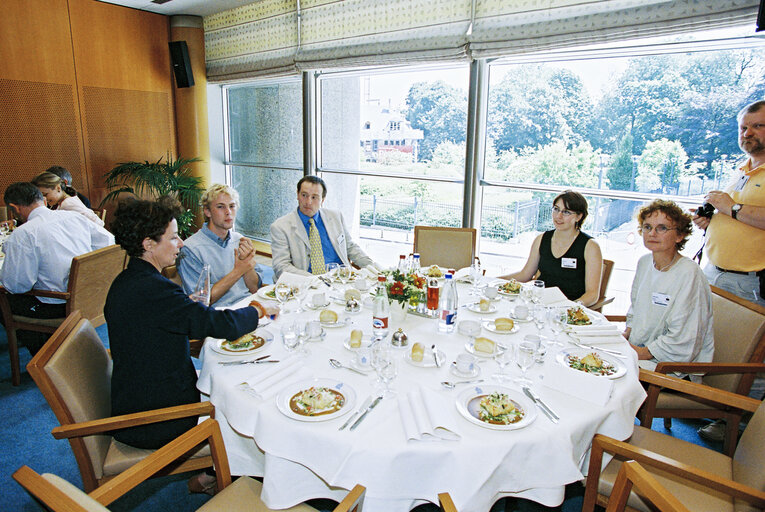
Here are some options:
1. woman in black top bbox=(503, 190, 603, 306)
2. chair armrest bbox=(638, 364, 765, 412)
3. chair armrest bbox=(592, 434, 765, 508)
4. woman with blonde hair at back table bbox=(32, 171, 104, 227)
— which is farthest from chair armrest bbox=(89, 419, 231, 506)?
woman with blonde hair at back table bbox=(32, 171, 104, 227)

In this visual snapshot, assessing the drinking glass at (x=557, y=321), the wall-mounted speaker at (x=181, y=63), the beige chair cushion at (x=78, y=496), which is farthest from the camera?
the wall-mounted speaker at (x=181, y=63)

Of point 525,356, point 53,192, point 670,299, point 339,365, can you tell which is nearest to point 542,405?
point 525,356

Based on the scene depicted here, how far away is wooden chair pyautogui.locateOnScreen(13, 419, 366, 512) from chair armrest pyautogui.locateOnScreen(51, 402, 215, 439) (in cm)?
20

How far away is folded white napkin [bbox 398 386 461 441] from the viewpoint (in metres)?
1.46

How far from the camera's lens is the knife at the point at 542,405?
1582 millimetres

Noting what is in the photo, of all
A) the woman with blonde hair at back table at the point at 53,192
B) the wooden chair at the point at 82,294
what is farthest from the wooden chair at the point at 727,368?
the woman with blonde hair at back table at the point at 53,192

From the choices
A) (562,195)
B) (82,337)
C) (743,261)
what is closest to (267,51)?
(562,195)

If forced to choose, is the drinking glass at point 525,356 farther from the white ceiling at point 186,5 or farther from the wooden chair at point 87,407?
the white ceiling at point 186,5

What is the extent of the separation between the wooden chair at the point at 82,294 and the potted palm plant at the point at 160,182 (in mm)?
2830

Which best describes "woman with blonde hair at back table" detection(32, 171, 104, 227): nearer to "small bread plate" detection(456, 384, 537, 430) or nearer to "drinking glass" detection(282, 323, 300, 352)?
"drinking glass" detection(282, 323, 300, 352)

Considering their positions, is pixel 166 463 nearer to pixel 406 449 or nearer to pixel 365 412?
pixel 365 412

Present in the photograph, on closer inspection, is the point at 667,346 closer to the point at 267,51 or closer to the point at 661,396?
the point at 661,396

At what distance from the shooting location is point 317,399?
1.62 m

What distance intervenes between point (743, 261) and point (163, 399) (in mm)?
3430
